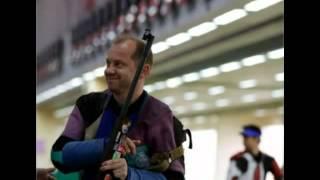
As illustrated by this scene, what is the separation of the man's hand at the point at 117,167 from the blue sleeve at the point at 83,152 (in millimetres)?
27

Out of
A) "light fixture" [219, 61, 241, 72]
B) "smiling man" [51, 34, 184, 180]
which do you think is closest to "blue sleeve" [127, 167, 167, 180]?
"smiling man" [51, 34, 184, 180]

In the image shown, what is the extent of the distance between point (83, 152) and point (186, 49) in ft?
32.3

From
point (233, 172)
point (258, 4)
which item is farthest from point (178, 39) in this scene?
point (233, 172)

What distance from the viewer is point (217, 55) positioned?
41.1 feet

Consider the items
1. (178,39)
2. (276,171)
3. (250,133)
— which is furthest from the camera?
(178,39)

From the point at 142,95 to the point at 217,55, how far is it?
11189mm

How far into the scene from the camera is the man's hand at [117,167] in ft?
4.37

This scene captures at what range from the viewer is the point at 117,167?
4.38ft

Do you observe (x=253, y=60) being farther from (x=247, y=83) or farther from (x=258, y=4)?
(x=247, y=83)

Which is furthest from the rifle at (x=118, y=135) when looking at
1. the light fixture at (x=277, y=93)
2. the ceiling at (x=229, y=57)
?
the light fixture at (x=277, y=93)

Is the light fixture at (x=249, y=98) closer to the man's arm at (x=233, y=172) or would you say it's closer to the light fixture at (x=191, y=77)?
the light fixture at (x=191, y=77)

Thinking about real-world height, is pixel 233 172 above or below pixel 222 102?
below
